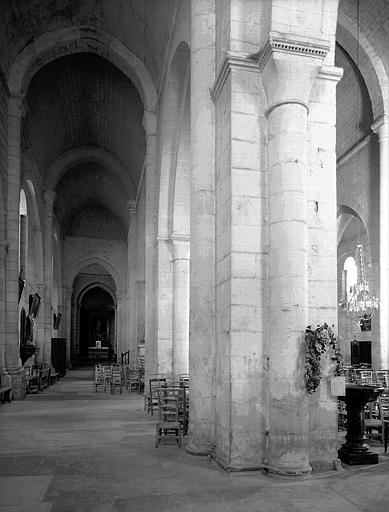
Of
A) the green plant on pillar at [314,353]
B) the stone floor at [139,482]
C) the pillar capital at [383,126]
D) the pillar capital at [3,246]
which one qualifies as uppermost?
the pillar capital at [383,126]

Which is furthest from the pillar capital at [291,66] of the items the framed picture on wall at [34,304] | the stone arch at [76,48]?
the framed picture on wall at [34,304]

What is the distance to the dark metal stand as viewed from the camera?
765cm

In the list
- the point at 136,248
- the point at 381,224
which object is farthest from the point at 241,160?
the point at 136,248

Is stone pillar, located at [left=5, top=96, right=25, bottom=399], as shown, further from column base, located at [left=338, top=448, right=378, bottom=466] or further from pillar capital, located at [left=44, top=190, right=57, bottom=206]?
column base, located at [left=338, top=448, right=378, bottom=466]

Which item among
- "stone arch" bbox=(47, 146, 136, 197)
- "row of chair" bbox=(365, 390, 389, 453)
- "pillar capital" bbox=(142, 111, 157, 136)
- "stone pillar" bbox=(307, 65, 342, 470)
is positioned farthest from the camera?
"stone arch" bbox=(47, 146, 136, 197)

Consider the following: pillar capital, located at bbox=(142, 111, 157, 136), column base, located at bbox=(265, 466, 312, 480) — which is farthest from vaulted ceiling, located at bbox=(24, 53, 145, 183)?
column base, located at bbox=(265, 466, 312, 480)

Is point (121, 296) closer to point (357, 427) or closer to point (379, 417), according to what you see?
point (379, 417)

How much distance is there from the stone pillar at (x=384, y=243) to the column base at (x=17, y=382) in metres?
10.3

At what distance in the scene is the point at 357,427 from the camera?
789 centimetres

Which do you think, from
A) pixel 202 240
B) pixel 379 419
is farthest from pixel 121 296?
pixel 202 240

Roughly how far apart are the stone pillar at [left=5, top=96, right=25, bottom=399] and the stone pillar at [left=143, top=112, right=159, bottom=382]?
3730mm

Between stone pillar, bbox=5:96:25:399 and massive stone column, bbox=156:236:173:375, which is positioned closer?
massive stone column, bbox=156:236:173:375

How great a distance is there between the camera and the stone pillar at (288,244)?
7.11 metres

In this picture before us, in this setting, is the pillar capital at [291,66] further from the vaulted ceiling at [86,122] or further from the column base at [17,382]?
the vaulted ceiling at [86,122]
